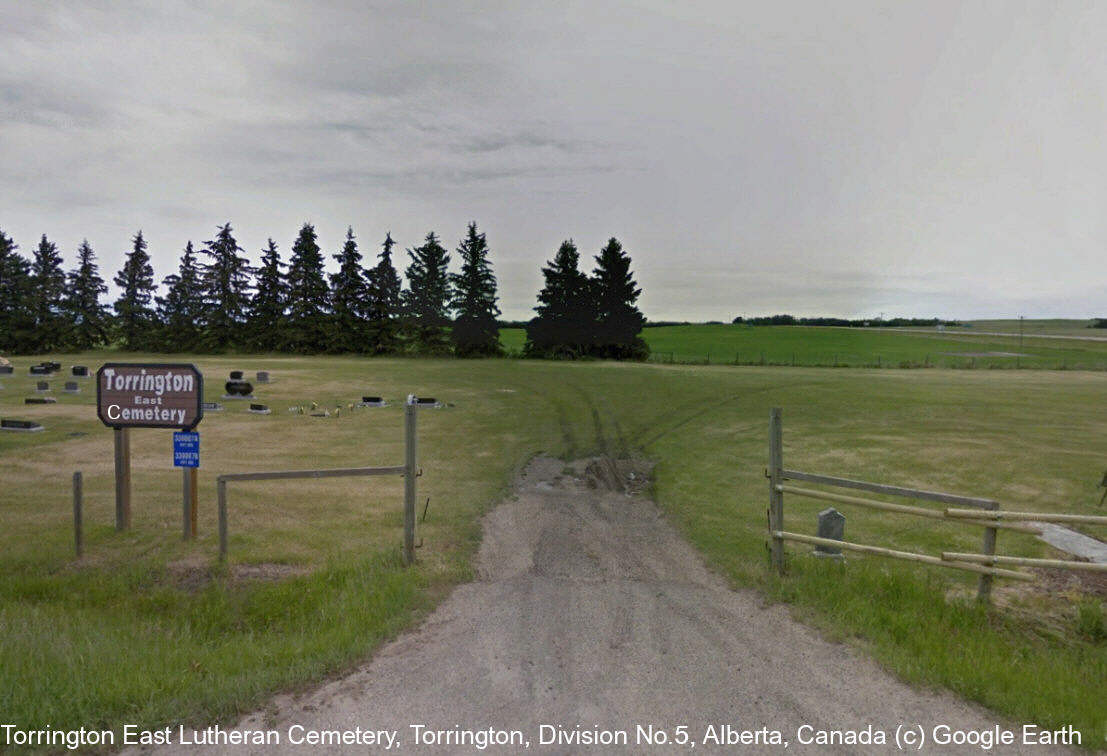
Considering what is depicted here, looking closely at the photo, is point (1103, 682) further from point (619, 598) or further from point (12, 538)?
point (12, 538)

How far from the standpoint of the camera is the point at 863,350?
7425cm

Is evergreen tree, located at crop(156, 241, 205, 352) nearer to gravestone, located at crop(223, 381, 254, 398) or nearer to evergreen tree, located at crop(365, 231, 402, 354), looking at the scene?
evergreen tree, located at crop(365, 231, 402, 354)

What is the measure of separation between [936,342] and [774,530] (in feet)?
319

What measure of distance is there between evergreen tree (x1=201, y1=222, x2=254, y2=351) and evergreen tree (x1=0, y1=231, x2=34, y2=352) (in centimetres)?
1861

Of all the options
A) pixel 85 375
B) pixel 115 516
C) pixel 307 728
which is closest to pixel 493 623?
pixel 307 728

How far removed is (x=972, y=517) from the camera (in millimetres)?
5145

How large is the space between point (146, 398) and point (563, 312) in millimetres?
53776

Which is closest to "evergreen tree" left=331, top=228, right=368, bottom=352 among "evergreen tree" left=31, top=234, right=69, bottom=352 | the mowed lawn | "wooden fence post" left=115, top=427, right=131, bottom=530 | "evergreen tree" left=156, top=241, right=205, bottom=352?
"evergreen tree" left=156, top=241, right=205, bottom=352

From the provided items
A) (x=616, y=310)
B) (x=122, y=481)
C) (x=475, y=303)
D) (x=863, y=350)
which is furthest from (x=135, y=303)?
(x=863, y=350)

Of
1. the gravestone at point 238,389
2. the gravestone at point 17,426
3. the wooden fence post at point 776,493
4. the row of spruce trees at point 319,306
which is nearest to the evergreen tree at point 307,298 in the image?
the row of spruce trees at point 319,306

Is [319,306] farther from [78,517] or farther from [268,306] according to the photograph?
[78,517]

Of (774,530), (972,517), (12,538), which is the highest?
(972,517)

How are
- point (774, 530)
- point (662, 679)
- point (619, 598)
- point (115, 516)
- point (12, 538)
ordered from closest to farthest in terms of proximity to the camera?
point (662, 679) → point (619, 598) → point (774, 530) → point (12, 538) → point (115, 516)

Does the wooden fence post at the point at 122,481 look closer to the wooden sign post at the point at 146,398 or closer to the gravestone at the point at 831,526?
the wooden sign post at the point at 146,398
